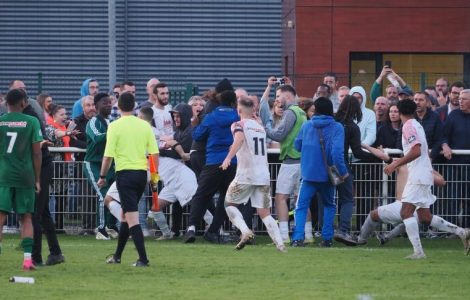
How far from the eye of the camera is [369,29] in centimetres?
3072

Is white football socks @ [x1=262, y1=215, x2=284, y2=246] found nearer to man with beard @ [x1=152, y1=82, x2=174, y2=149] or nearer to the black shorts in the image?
the black shorts

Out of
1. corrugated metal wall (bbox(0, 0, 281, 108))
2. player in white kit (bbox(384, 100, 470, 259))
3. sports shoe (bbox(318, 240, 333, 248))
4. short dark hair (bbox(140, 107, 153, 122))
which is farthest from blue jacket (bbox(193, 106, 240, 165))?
corrugated metal wall (bbox(0, 0, 281, 108))

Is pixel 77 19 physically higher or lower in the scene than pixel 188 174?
higher

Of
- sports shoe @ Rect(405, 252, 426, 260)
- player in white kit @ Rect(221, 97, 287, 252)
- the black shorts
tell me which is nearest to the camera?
the black shorts

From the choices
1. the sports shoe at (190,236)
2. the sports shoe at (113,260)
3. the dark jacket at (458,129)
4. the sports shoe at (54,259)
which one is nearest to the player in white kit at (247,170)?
the sports shoe at (190,236)

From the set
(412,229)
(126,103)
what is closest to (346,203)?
(412,229)

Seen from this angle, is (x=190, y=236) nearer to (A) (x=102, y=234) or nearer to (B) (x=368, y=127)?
(A) (x=102, y=234)

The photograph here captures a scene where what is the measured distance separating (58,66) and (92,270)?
21.3m

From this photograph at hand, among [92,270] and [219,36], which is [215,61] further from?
[92,270]

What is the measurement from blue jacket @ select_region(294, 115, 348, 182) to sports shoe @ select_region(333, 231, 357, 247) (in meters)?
0.95

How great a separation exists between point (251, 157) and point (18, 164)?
3.83 metres

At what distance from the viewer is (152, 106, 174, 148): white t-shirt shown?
62.2ft

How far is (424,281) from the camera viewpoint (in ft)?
41.9

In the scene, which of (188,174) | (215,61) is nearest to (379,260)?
(188,174)
